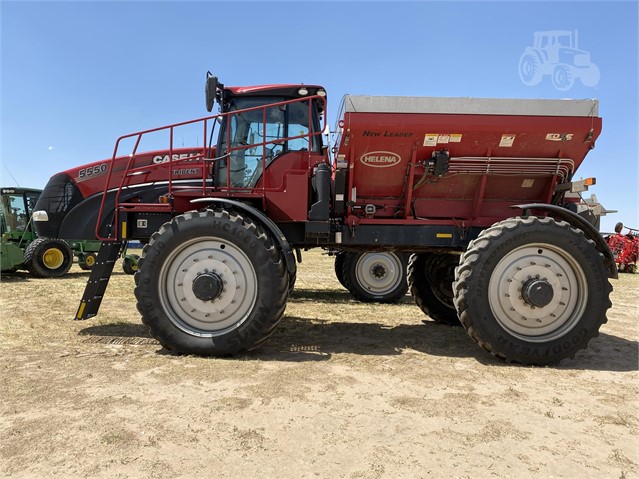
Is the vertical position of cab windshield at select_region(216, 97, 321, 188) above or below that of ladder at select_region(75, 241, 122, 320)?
above

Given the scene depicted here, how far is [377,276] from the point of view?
8602 mm

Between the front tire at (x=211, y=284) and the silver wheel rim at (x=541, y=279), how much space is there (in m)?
2.18

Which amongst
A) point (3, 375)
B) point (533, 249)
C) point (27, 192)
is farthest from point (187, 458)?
point (27, 192)

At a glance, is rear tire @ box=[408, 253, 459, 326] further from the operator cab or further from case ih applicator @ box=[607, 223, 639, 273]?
case ih applicator @ box=[607, 223, 639, 273]

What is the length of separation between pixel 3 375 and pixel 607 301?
5.48 m

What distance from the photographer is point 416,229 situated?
15.4 feet

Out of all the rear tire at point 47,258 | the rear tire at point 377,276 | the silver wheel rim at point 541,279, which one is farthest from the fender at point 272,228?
the rear tire at point 47,258

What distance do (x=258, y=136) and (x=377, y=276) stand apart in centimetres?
453

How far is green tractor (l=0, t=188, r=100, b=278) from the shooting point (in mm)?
11211

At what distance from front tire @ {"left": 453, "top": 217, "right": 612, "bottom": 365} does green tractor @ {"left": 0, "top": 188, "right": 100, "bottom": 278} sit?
973 cm

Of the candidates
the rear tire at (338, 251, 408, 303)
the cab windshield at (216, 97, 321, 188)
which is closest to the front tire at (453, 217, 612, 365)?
the cab windshield at (216, 97, 321, 188)

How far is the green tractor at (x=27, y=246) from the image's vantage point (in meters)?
11.2

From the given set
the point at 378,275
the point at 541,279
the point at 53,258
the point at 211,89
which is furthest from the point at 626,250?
the point at 53,258

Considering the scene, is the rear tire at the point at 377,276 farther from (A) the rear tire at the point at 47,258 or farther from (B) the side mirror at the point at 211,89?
(A) the rear tire at the point at 47,258
